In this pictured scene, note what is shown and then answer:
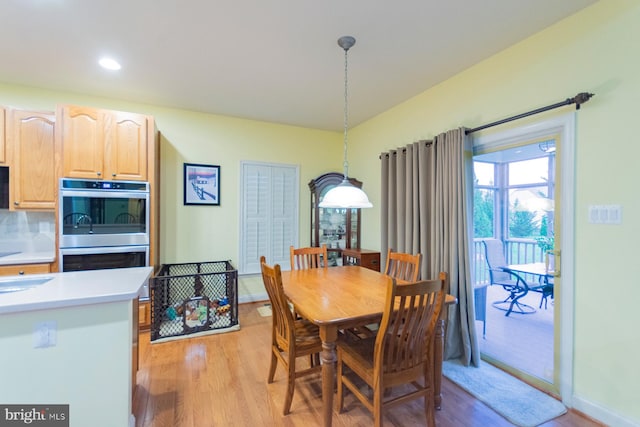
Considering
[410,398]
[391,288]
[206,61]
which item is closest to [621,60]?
[391,288]

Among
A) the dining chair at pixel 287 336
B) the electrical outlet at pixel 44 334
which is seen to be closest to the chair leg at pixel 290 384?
the dining chair at pixel 287 336

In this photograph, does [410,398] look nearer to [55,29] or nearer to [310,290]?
[310,290]

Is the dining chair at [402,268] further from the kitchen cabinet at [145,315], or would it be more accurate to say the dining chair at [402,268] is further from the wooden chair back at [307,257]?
the kitchen cabinet at [145,315]

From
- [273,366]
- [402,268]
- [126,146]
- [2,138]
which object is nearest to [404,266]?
[402,268]

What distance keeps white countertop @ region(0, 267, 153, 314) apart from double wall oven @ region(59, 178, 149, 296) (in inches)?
46.6

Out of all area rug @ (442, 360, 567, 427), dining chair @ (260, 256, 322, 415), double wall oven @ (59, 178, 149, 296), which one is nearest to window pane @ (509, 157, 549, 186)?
area rug @ (442, 360, 567, 427)

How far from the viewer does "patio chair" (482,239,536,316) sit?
9.51 feet

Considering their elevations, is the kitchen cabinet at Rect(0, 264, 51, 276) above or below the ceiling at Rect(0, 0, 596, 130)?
below

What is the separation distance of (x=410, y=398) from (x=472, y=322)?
1216mm

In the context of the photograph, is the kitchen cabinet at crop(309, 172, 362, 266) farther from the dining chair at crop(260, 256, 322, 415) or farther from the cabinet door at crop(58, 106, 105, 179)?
the cabinet door at crop(58, 106, 105, 179)

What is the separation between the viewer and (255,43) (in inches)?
89.8

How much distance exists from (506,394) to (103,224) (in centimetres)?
390

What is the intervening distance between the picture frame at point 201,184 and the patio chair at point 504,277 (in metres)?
3.35

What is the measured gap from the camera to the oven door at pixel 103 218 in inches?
110
